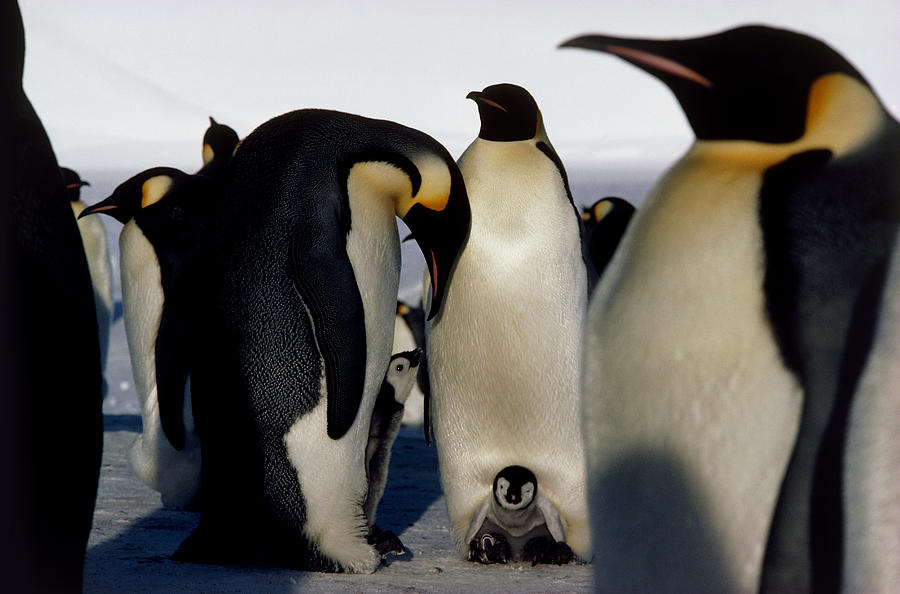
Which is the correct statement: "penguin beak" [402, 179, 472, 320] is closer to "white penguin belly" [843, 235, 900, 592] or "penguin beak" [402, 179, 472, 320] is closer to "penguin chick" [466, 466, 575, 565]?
"penguin chick" [466, 466, 575, 565]

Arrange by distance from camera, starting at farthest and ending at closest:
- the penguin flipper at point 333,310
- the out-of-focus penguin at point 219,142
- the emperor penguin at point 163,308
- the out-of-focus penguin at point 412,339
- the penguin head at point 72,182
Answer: the out-of-focus penguin at point 412,339
the penguin head at point 72,182
the out-of-focus penguin at point 219,142
the emperor penguin at point 163,308
the penguin flipper at point 333,310

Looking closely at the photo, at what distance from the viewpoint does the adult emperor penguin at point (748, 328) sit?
3.94 feet

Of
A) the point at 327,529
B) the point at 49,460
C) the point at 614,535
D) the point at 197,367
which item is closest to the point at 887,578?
the point at 614,535

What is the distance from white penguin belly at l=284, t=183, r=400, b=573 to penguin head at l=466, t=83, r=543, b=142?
479 millimetres

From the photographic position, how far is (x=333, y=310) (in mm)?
2605

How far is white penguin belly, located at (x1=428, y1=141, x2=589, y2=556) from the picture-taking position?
2967 mm

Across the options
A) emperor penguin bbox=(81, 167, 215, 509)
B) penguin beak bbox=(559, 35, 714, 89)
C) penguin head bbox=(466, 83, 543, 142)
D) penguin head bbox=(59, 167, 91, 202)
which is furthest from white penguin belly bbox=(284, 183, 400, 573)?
penguin head bbox=(59, 167, 91, 202)

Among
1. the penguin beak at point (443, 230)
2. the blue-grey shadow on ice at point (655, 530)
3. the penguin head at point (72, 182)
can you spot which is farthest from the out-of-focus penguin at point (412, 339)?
the blue-grey shadow on ice at point (655, 530)

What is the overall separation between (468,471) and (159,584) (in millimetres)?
966

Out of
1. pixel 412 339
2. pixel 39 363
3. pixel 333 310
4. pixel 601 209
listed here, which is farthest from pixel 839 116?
pixel 601 209

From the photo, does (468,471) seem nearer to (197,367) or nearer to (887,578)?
(197,367)

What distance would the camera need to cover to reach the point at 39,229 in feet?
4.32

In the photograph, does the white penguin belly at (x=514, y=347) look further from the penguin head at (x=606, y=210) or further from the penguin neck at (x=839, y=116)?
the penguin head at (x=606, y=210)

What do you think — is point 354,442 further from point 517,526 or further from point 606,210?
point 606,210
